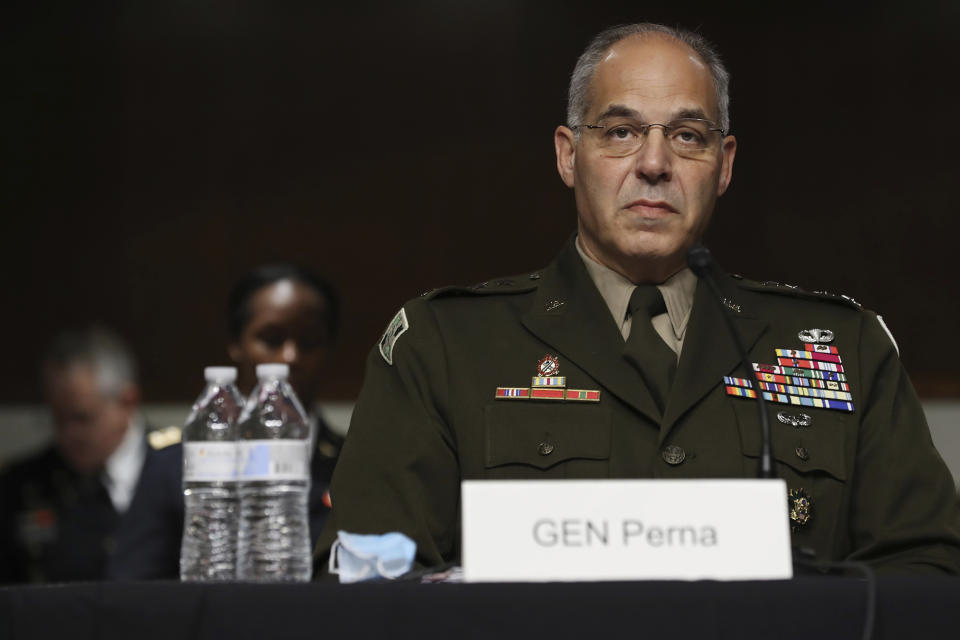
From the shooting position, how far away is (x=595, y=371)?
205 centimetres

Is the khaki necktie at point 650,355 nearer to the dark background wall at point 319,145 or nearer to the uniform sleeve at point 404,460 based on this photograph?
the uniform sleeve at point 404,460

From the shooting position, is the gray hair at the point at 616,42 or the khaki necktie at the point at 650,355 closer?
the khaki necktie at the point at 650,355

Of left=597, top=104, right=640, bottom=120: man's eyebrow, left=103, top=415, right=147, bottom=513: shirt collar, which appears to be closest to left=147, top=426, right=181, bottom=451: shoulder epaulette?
left=103, top=415, right=147, bottom=513: shirt collar

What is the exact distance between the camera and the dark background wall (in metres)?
5.14

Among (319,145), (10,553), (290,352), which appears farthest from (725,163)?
(319,145)

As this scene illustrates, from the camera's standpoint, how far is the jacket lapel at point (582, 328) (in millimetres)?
2025

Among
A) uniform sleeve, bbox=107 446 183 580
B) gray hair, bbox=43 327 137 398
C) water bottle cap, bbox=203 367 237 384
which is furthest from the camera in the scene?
gray hair, bbox=43 327 137 398

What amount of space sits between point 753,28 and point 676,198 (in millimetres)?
3296

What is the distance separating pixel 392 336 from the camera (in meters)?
2.14

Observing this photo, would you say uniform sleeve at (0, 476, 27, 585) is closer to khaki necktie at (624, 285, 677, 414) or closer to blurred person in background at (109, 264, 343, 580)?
blurred person in background at (109, 264, 343, 580)

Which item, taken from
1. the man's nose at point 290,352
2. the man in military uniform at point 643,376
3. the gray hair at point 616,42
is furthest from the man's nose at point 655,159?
the man's nose at point 290,352

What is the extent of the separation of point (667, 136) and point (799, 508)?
0.63 m

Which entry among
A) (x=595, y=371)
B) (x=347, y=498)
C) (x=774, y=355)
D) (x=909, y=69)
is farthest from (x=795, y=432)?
(x=909, y=69)

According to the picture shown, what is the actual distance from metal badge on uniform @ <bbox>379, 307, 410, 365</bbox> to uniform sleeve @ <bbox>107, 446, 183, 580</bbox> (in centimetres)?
111
